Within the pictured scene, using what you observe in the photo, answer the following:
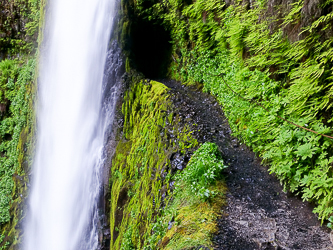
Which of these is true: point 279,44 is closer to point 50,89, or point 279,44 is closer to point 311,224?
point 311,224

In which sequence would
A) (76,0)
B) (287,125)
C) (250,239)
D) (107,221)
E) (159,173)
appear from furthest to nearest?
(76,0) → (107,221) → (159,173) → (287,125) → (250,239)

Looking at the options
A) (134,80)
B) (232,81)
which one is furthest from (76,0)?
(232,81)

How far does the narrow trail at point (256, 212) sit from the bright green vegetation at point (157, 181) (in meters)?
0.21

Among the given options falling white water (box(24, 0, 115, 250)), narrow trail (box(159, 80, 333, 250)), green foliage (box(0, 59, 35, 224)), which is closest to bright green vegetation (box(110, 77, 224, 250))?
narrow trail (box(159, 80, 333, 250))

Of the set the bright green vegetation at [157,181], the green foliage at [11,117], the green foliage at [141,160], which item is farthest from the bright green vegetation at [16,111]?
the bright green vegetation at [157,181]

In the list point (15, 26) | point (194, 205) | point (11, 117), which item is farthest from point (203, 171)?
point (15, 26)

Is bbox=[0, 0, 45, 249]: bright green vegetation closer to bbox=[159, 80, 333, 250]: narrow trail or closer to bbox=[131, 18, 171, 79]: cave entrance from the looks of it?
bbox=[131, 18, 171, 79]: cave entrance

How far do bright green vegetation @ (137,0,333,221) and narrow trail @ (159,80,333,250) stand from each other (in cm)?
19

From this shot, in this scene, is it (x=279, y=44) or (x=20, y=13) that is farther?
(x=20, y=13)

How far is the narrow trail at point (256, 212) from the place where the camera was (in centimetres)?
268

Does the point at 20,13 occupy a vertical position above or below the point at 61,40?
above

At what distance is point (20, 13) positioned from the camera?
14.6m

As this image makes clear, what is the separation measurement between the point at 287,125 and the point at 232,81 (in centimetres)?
201

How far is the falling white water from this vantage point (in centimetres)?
734
